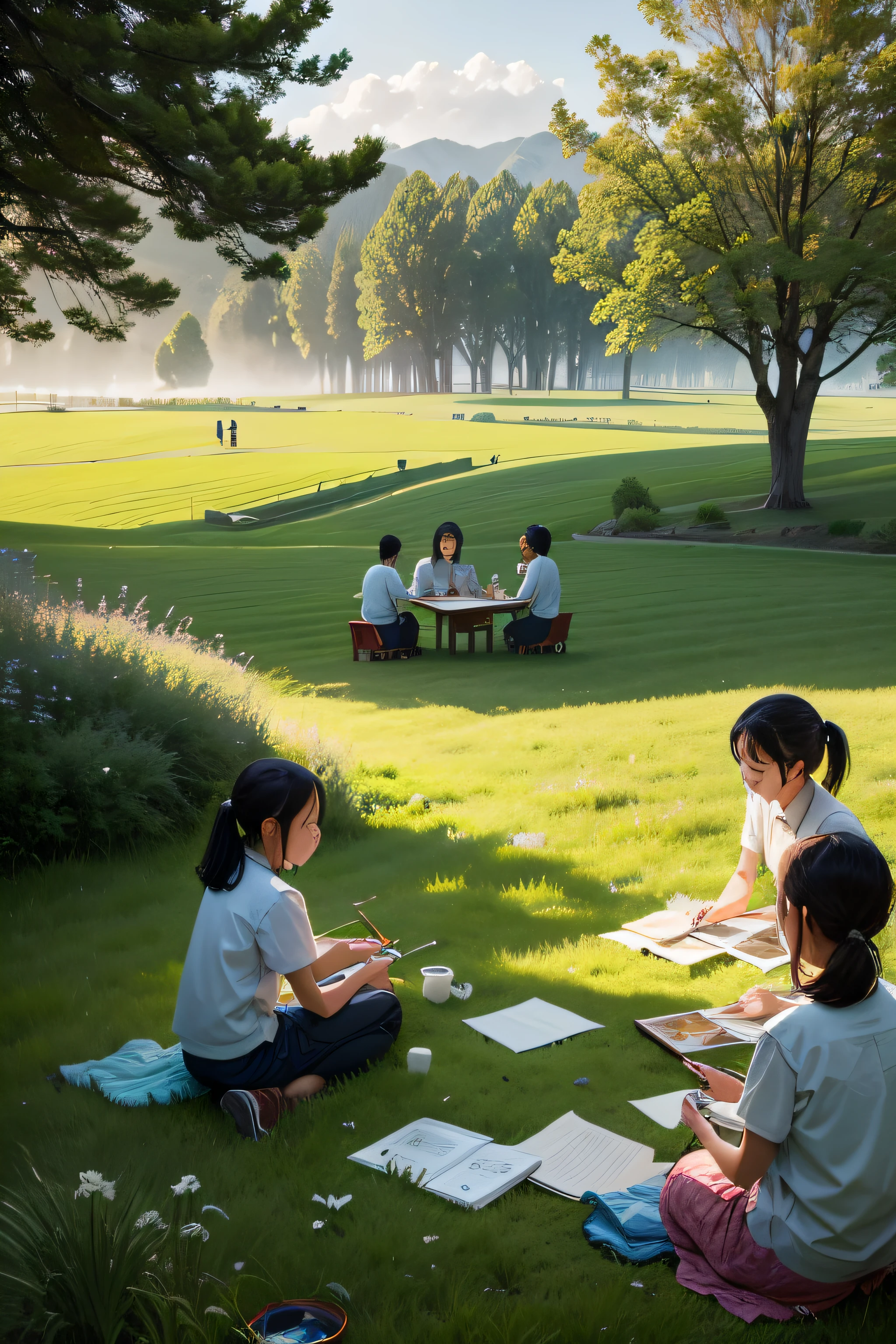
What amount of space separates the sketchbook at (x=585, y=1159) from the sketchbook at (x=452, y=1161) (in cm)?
7

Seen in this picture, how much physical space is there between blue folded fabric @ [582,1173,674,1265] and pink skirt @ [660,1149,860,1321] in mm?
65

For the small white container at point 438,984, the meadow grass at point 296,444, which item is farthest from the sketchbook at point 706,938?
the meadow grass at point 296,444

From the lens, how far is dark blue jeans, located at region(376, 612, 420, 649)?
1445cm

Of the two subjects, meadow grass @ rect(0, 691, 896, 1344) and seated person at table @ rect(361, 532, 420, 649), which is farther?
seated person at table @ rect(361, 532, 420, 649)

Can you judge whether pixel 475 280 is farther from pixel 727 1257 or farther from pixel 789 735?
pixel 727 1257

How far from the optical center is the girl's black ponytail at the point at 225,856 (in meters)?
3.54

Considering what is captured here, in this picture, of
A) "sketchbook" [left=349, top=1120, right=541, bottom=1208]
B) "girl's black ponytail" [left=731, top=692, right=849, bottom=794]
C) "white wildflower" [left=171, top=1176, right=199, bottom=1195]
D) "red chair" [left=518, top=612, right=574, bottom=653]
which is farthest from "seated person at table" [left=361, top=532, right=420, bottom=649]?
"white wildflower" [left=171, top=1176, right=199, bottom=1195]

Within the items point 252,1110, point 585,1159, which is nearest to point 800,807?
point 585,1159

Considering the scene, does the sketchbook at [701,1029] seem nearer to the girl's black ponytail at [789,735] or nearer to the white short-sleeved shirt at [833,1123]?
the girl's black ponytail at [789,735]

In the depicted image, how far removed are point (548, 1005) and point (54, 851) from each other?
3739 mm

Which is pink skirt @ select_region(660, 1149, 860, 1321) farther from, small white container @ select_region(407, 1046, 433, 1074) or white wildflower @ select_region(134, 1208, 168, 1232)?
white wildflower @ select_region(134, 1208, 168, 1232)

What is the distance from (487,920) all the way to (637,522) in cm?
2658

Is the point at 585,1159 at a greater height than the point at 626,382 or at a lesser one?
lesser

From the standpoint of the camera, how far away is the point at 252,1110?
3.63 metres
